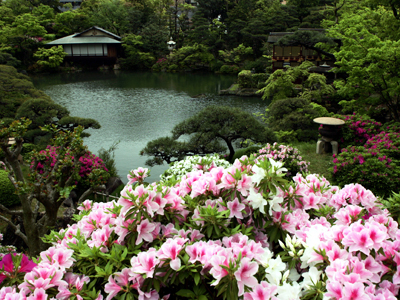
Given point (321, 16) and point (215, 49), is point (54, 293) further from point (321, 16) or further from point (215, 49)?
point (215, 49)

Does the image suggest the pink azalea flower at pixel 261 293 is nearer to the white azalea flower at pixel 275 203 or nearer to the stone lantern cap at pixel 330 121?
the white azalea flower at pixel 275 203

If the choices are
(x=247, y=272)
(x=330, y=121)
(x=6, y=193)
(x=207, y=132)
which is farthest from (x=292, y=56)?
(x=247, y=272)

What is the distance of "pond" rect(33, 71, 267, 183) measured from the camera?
11.6 meters

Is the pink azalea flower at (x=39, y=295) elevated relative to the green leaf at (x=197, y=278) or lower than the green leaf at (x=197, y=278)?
lower

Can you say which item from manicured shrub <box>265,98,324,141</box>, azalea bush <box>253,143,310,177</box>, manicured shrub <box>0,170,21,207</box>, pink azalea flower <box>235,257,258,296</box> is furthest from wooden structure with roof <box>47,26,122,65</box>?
pink azalea flower <box>235,257,258,296</box>

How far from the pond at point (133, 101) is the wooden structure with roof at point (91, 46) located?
230cm

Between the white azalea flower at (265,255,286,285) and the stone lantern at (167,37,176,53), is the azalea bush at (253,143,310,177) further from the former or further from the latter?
the stone lantern at (167,37,176,53)

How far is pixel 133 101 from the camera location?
58.5ft

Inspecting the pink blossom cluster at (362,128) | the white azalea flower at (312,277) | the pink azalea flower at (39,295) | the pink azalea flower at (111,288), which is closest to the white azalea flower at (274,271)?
the white azalea flower at (312,277)

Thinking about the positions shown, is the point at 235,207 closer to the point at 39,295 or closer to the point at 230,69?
the point at 39,295

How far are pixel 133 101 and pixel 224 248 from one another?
55.6 ft

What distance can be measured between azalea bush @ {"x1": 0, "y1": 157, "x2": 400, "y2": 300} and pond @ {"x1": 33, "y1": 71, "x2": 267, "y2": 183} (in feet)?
22.6

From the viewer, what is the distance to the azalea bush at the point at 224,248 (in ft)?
4.68

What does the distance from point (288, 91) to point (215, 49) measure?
1846 centimetres
